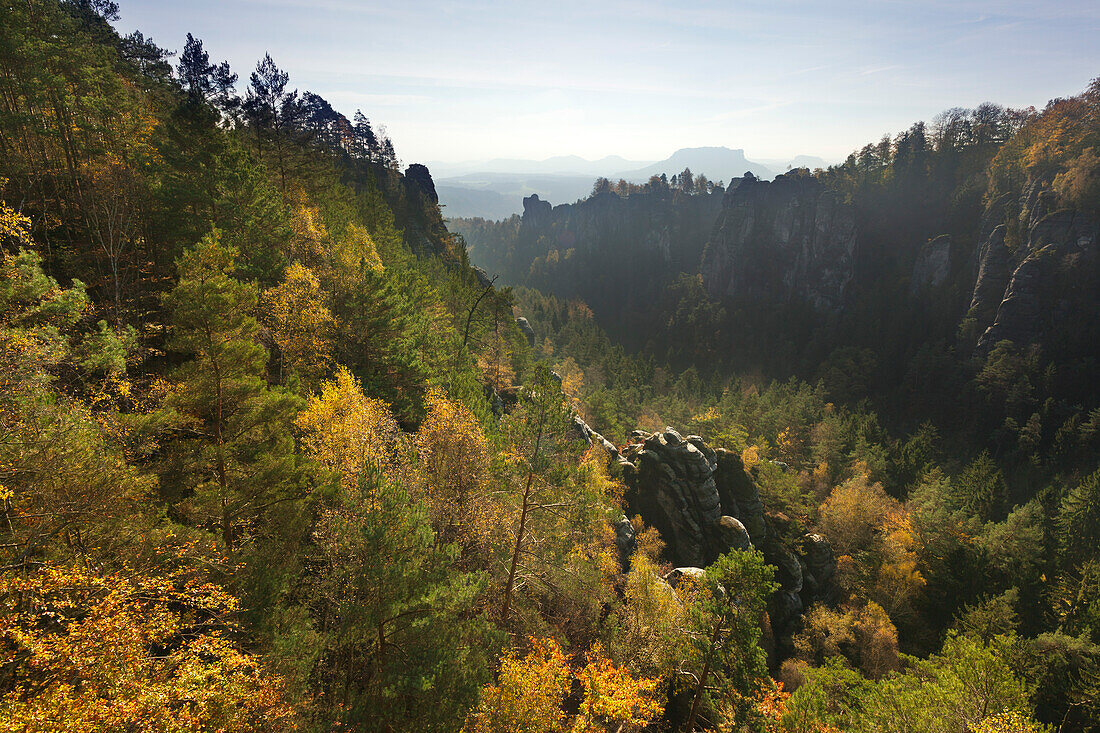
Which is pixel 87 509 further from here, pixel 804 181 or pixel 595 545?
pixel 804 181

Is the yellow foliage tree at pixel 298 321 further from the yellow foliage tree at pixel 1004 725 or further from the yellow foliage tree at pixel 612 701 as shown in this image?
the yellow foliage tree at pixel 1004 725

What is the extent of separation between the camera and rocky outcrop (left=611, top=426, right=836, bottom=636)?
4022 centimetres

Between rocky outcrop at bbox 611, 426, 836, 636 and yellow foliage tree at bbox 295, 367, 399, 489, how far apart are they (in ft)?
92.2

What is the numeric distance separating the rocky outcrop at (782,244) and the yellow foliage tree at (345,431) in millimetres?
152620

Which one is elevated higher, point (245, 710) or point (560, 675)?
point (245, 710)

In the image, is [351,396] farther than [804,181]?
No

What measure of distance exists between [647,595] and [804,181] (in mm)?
158978

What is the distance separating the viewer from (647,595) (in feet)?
77.1

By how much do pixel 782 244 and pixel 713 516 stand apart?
135 metres

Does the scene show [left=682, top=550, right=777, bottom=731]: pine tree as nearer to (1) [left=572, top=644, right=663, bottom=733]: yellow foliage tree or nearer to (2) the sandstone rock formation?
(1) [left=572, top=644, right=663, bottom=733]: yellow foliage tree

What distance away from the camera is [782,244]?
14588cm

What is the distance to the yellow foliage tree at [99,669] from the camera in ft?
22.4

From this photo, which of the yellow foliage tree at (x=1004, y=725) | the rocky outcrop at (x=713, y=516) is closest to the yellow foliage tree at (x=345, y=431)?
the yellow foliage tree at (x=1004, y=725)

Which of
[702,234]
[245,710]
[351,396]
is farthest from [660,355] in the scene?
[245,710]
